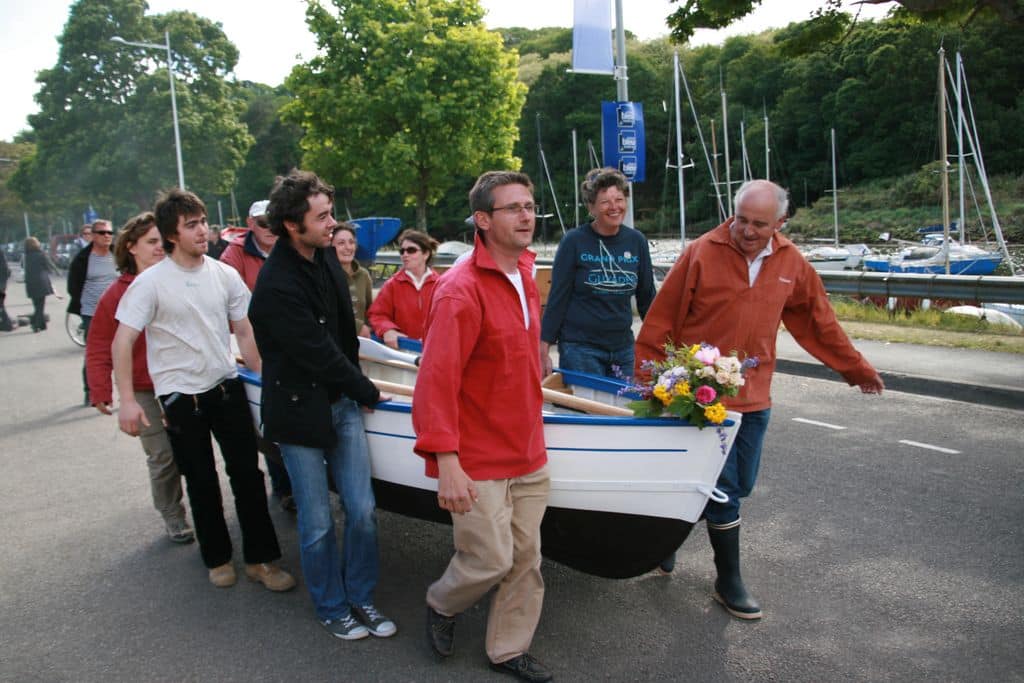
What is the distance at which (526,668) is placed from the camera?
10.9ft

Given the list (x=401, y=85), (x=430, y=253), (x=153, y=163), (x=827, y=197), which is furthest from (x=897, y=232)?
(x=430, y=253)

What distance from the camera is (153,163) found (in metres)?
44.0

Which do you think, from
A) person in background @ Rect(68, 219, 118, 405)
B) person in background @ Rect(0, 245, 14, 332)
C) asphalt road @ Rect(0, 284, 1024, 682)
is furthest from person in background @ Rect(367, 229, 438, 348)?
person in background @ Rect(0, 245, 14, 332)

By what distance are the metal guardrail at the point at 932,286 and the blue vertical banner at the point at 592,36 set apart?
4.32 meters

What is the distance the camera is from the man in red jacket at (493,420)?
10.0 feet

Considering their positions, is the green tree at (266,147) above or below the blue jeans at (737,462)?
above

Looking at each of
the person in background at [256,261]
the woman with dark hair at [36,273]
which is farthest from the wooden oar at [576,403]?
the woman with dark hair at [36,273]

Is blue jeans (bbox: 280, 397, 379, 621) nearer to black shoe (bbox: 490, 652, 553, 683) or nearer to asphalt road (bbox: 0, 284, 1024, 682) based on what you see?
asphalt road (bbox: 0, 284, 1024, 682)

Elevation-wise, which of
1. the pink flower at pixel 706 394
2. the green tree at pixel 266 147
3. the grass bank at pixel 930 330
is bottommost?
the grass bank at pixel 930 330

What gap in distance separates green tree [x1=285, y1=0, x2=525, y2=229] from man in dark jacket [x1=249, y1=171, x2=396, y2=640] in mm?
24261

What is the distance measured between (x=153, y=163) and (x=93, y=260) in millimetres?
38573

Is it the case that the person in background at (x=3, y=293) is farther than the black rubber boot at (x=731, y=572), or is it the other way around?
the person in background at (x=3, y=293)

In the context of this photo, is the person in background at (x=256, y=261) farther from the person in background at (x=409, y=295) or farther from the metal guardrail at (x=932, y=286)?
the metal guardrail at (x=932, y=286)

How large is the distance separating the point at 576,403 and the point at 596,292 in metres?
1.13
